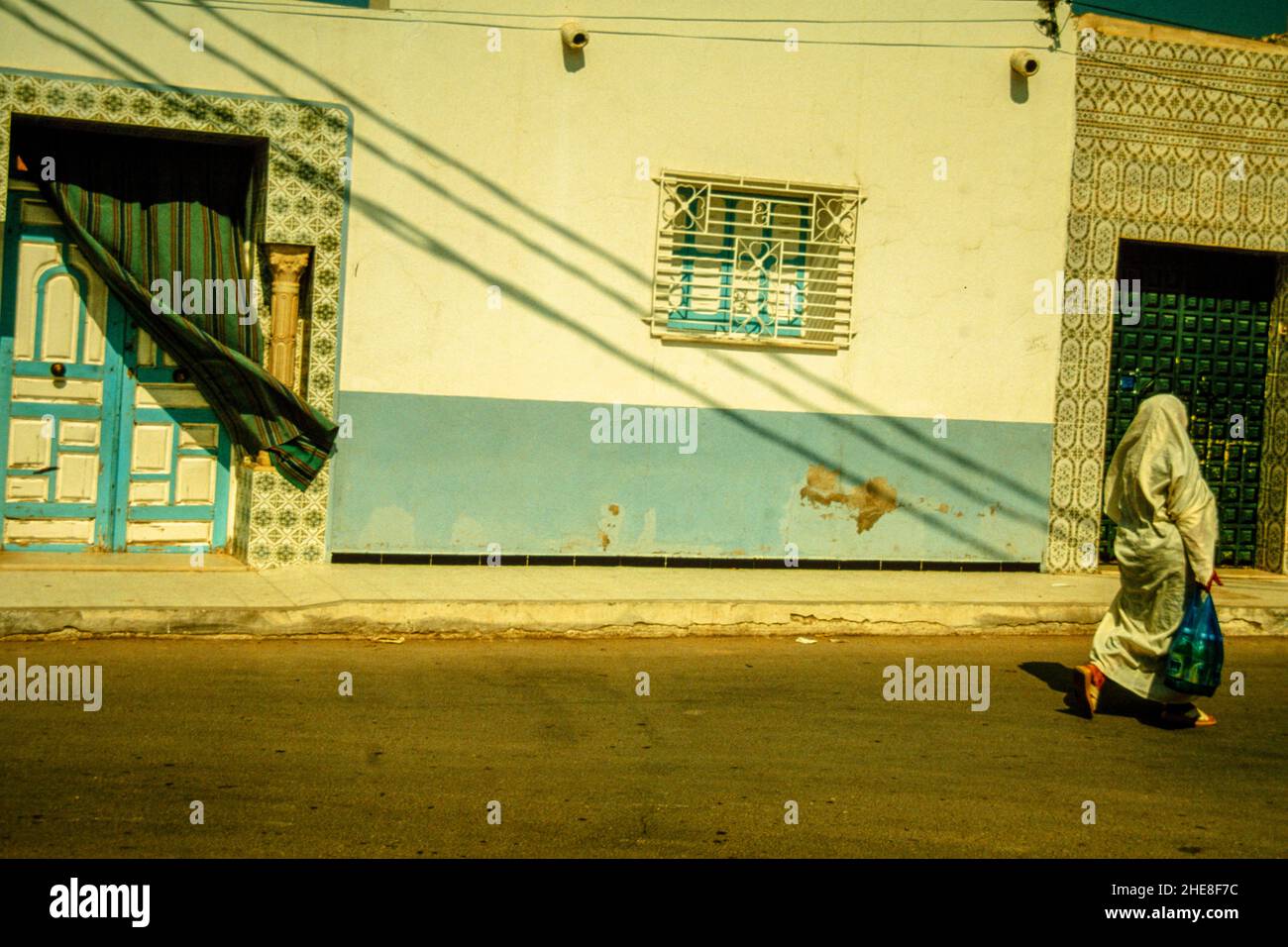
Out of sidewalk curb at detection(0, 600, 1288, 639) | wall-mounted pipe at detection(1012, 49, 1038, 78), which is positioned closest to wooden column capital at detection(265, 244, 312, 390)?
sidewalk curb at detection(0, 600, 1288, 639)

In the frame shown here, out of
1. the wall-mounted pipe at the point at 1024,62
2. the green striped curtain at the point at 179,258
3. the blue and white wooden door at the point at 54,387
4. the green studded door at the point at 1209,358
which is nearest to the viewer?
the green striped curtain at the point at 179,258

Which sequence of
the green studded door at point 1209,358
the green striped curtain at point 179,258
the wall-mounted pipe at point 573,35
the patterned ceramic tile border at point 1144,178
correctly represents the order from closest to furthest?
the green striped curtain at point 179,258
the wall-mounted pipe at point 573,35
the patterned ceramic tile border at point 1144,178
the green studded door at point 1209,358

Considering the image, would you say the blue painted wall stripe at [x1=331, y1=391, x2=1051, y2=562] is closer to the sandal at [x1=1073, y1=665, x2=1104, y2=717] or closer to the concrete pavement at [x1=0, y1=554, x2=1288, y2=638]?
the concrete pavement at [x1=0, y1=554, x2=1288, y2=638]

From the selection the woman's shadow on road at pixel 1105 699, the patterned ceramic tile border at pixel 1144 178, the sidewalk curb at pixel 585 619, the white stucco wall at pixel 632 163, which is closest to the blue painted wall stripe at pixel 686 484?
the white stucco wall at pixel 632 163

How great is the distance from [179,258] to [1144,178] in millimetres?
7362

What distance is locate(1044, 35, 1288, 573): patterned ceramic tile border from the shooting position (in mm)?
10875

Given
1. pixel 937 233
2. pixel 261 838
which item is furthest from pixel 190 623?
pixel 937 233

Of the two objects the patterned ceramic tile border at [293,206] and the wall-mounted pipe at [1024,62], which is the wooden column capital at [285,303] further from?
the wall-mounted pipe at [1024,62]

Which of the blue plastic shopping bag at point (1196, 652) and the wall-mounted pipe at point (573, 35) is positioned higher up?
the wall-mounted pipe at point (573, 35)

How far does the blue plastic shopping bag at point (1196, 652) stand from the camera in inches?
259

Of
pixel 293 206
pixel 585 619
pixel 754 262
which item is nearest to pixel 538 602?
pixel 585 619

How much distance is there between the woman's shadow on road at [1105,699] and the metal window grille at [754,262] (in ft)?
10.8

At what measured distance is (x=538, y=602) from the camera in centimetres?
857

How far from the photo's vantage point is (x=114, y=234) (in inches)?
373
